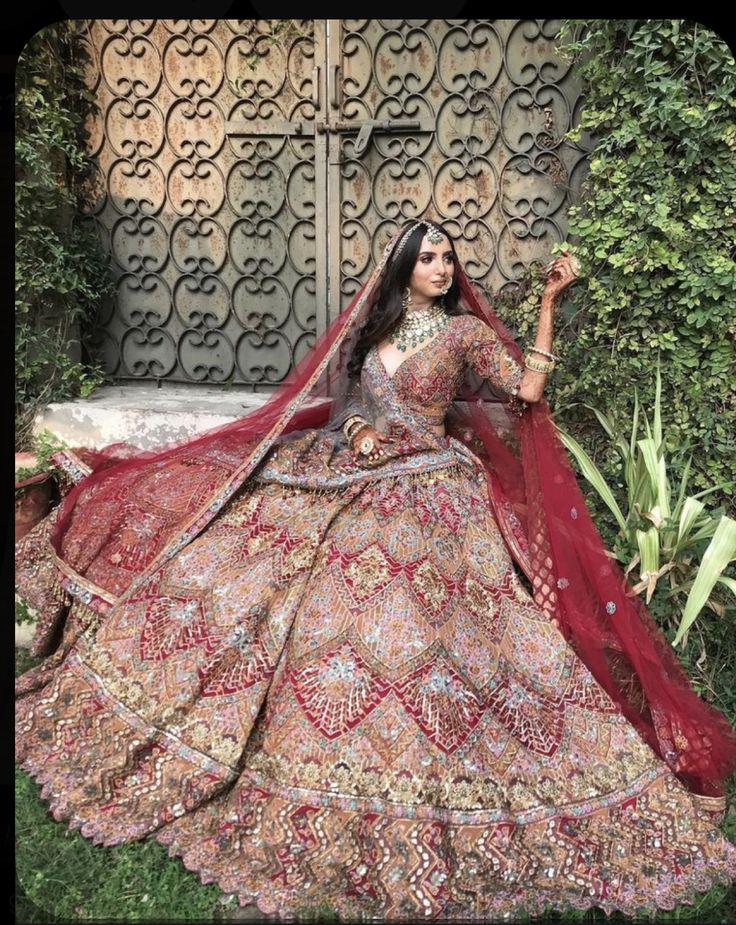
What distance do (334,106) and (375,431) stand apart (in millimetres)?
2295

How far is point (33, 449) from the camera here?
14.2 feet

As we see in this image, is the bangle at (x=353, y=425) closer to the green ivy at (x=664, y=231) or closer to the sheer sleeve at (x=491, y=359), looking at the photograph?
the sheer sleeve at (x=491, y=359)

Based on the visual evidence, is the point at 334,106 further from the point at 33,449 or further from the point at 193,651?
the point at 193,651

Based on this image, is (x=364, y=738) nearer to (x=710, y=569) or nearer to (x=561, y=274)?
(x=710, y=569)

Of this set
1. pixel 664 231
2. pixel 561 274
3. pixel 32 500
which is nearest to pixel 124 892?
pixel 32 500

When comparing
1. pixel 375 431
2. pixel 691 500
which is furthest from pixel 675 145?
pixel 375 431

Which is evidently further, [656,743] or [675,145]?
[675,145]

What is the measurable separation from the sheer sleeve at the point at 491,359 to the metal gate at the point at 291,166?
1370 millimetres

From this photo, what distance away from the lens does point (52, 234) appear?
4.36 metres

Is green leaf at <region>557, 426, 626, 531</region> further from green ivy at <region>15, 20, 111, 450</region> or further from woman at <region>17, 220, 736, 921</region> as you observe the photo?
green ivy at <region>15, 20, 111, 450</region>

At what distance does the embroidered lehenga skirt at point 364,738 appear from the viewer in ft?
6.48

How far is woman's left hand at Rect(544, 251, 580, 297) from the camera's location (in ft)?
8.48

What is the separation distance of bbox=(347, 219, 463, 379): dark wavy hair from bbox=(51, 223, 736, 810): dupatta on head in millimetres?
33

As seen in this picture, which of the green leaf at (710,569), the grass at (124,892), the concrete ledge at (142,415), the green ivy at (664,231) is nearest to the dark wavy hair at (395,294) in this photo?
the green ivy at (664,231)
